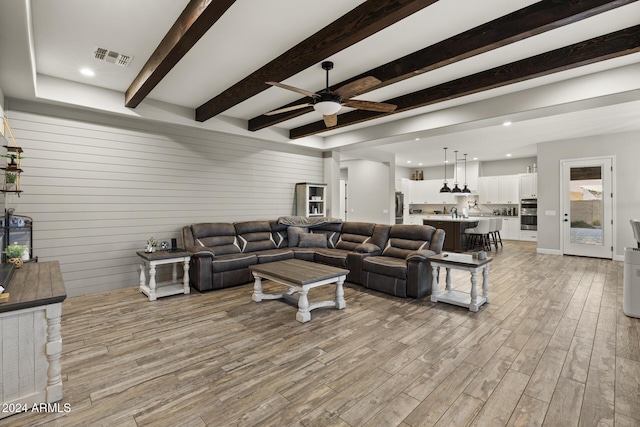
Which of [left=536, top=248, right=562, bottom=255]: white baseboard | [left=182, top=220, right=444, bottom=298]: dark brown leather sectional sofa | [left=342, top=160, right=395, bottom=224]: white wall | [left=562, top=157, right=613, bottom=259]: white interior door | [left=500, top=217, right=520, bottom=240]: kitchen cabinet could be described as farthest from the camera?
[left=500, top=217, right=520, bottom=240]: kitchen cabinet

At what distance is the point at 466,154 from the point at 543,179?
2515 millimetres

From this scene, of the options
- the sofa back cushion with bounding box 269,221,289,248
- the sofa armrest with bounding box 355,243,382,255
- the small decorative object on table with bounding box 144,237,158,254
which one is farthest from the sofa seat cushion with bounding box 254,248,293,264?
the small decorative object on table with bounding box 144,237,158,254

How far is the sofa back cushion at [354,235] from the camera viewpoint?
18.7 ft

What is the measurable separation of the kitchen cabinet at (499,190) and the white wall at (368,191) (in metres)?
4.34

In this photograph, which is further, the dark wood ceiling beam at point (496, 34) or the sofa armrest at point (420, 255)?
the sofa armrest at point (420, 255)

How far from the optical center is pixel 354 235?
233 inches

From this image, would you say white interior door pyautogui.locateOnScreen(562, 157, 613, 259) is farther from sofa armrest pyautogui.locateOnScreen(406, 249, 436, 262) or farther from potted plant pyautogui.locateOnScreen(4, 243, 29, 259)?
potted plant pyautogui.locateOnScreen(4, 243, 29, 259)

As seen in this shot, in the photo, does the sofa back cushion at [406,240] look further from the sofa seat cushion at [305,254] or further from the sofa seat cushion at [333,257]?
the sofa seat cushion at [305,254]

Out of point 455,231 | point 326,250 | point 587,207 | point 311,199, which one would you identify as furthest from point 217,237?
point 587,207

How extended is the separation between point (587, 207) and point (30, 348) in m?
9.85

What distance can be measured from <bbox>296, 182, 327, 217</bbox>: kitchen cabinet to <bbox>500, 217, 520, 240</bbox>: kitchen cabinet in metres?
7.31

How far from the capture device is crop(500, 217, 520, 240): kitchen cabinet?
420 inches

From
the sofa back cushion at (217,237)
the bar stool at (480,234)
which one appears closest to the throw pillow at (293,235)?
the sofa back cushion at (217,237)

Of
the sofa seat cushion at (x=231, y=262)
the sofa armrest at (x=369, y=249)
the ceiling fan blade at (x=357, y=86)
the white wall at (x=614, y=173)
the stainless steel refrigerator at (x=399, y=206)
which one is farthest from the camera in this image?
the stainless steel refrigerator at (x=399, y=206)
